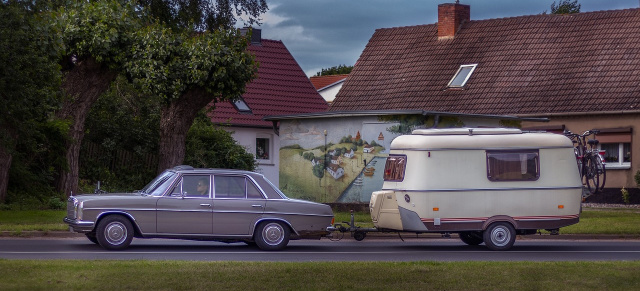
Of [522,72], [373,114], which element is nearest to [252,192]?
[373,114]

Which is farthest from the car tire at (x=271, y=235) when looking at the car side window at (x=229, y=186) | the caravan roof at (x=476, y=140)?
the caravan roof at (x=476, y=140)

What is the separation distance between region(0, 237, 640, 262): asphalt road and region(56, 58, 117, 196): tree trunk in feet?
31.8

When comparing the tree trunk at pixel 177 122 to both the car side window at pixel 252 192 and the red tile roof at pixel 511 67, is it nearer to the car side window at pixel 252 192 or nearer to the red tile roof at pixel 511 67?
the car side window at pixel 252 192

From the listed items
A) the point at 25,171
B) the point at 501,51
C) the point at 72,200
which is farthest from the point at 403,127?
the point at 501,51

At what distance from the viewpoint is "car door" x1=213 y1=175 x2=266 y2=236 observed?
17938mm

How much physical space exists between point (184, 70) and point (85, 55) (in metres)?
2.93

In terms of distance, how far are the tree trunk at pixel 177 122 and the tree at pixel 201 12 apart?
823 centimetres

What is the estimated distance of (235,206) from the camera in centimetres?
1806

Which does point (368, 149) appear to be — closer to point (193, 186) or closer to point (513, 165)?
point (513, 165)

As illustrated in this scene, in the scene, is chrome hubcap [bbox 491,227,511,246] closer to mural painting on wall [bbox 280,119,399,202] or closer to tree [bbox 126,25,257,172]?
mural painting on wall [bbox 280,119,399,202]

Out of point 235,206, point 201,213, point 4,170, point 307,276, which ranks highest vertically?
point 4,170

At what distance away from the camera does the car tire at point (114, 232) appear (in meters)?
17.2

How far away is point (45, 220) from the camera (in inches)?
938

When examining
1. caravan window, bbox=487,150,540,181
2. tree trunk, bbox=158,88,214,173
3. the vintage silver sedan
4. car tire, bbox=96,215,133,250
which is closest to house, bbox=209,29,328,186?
tree trunk, bbox=158,88,214,173
